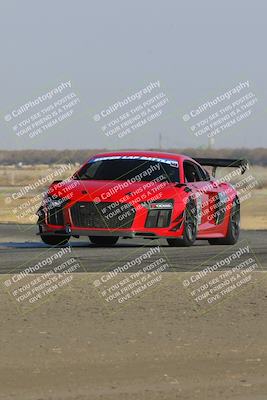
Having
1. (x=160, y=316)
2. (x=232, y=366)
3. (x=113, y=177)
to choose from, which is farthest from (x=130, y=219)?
(x=232, y=366)

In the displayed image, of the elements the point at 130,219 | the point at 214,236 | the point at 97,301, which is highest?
the point at 97,301

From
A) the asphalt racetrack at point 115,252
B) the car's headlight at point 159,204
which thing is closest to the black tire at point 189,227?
the asphalt racetrack at point 115,252

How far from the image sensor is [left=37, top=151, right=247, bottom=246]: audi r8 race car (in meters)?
17.0

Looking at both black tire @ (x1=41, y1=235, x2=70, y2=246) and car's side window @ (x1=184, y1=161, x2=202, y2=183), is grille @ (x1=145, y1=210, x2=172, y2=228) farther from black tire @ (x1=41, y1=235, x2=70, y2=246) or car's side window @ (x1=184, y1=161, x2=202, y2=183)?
black tire @ (x1=41, y1=235, x2=70, y2=246)

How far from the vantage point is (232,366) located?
Result: 26.7 ft

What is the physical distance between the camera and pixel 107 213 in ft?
55.6

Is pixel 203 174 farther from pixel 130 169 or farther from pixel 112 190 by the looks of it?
pixel 112 190

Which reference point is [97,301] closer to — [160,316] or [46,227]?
[160,316]

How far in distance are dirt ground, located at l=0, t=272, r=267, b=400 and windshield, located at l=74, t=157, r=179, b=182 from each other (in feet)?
21.3

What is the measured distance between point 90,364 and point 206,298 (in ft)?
10.6
